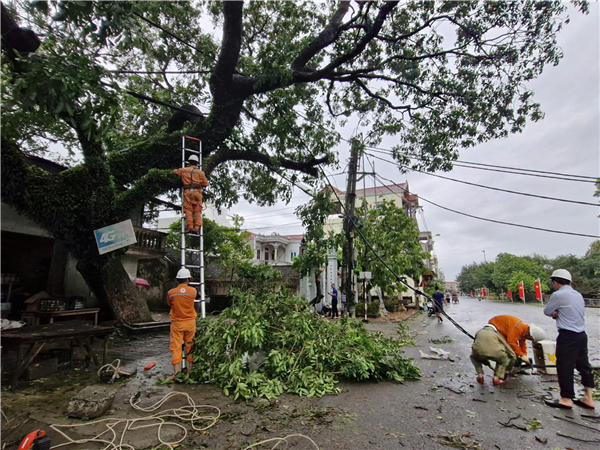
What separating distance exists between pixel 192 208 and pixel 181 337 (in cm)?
274

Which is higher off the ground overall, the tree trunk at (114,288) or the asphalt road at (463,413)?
the tree trunk at (114,288)

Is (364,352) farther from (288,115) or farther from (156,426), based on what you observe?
(288,115)

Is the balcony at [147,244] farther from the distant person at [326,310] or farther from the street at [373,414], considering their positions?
the distant person at [326,310]

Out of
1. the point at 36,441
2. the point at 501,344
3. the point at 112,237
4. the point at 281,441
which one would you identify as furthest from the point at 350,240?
the point at 36,441

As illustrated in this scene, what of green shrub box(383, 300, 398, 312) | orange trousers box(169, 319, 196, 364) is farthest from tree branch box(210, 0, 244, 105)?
green shrub box(383, 300, 398, 312)

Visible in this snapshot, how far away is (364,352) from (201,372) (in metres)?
2.70

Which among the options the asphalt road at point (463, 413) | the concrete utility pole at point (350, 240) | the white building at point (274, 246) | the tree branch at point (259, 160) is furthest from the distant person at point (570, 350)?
the white building at point (274, 246)

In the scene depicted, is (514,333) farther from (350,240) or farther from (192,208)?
(350,240)

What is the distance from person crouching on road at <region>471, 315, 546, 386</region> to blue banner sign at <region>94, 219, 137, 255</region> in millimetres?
7674

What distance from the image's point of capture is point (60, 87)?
3.60m

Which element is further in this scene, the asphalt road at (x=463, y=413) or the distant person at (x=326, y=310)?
the distant person at (x=326, y=310)

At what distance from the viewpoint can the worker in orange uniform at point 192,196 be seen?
6742 mm

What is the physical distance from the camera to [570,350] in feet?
14.0

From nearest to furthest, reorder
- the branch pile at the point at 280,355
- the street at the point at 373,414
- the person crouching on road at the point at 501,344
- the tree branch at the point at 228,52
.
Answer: the street at the point at 373,414
the branch pile at the point at 280,355
the person crouching on road at the point at 501,344
the tree branch at the point at 228,52
